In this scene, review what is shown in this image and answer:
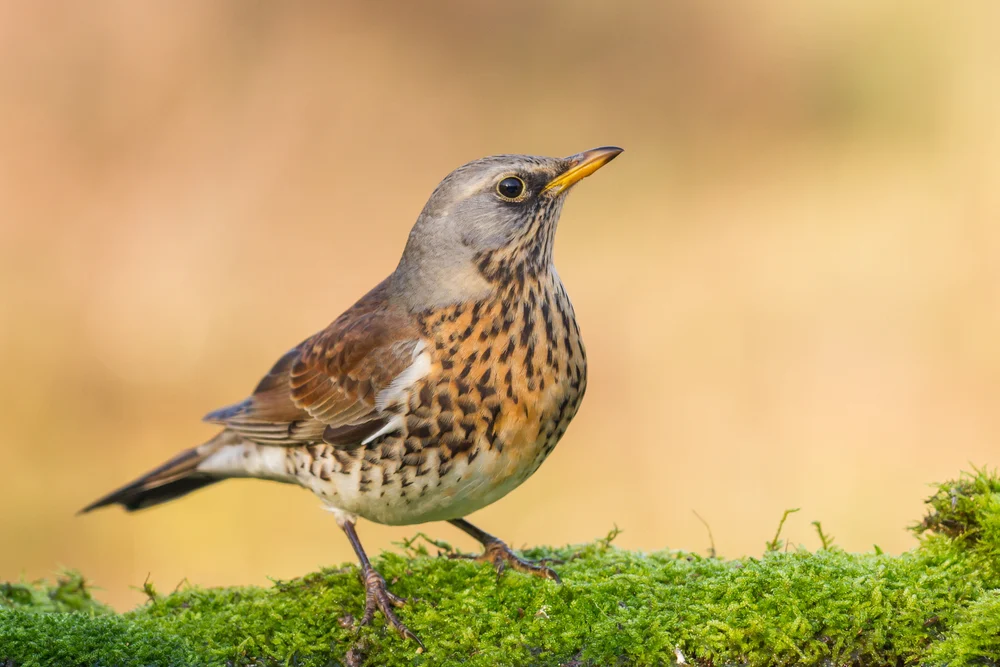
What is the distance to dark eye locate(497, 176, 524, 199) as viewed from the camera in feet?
15.5

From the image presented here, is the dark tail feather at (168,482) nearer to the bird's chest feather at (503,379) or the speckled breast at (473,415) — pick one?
the speckled breast at (473,415)

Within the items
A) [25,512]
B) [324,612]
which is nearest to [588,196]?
[25,512]

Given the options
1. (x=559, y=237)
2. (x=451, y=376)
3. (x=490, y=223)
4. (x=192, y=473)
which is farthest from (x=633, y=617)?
(x=559, y=237)

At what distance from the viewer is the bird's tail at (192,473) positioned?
5.41 metres

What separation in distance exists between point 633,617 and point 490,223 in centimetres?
194

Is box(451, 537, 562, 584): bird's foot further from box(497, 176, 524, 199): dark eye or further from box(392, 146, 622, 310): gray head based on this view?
box(497, 176, 524, 199): dark eye

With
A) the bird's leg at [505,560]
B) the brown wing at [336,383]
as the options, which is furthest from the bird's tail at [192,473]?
the bird's leg at [505,560]

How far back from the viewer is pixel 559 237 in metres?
11.0

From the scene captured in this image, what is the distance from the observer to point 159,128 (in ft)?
34.9

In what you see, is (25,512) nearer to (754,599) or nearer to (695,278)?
(695,278)

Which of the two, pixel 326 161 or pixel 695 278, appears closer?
pixel 695 278

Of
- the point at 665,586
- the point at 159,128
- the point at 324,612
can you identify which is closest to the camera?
the point at 665,586

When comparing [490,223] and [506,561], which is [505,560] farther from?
[490,223]

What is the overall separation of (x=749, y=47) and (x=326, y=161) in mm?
4449
